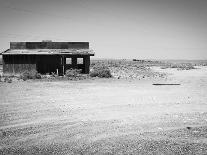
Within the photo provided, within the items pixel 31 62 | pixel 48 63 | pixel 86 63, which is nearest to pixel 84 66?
pixel 86 63

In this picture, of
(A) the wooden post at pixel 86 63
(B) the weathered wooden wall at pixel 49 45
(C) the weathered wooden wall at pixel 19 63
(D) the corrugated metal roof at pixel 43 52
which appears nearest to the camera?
(D) the corrugated metal roof at pixel 43 52

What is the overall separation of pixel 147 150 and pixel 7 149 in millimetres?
2978

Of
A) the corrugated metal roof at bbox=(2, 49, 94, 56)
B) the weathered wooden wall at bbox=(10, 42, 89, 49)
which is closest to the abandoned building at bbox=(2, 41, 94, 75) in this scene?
the corrugated metal roof at bbox=(2, 49, 94, 56)

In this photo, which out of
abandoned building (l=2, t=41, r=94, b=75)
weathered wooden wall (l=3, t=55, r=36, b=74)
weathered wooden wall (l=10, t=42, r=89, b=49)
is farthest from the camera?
weathered wooden wall (l=10, t=42, r=89, b=49)

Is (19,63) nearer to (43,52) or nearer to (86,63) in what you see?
(43,52)

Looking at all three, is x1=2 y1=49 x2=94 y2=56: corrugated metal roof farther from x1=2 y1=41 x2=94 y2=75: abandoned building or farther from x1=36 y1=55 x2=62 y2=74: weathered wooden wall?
x1=36 y1=55 x2=62 y2=74: weathered wooden wall

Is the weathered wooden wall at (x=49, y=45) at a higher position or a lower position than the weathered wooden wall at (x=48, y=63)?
higher

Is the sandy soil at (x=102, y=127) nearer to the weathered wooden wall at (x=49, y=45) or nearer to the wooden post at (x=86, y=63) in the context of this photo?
the wooden post at (x=86, y=63)

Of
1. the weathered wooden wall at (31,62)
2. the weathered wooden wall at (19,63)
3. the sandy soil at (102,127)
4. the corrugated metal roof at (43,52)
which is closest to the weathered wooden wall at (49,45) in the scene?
the corrugated metal roof at (43,52)

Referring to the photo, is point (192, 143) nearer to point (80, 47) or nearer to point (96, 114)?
point (96, 114)

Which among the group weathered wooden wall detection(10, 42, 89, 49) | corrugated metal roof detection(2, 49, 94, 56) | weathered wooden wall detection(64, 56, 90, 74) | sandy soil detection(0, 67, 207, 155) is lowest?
sandy soil detection(0, 67, 207, 155)

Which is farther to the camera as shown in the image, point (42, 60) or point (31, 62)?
point (42, 60)

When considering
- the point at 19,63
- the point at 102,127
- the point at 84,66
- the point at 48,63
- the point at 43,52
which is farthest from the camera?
the point at 84,66

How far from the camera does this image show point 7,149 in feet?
15.6
